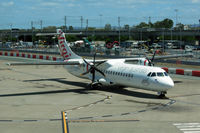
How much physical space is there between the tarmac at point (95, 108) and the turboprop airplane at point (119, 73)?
1122 millimetres

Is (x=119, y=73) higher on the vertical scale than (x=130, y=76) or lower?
higher

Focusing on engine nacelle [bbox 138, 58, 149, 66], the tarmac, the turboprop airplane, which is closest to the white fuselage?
the turboprop airplane

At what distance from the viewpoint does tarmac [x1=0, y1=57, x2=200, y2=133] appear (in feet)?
59.4

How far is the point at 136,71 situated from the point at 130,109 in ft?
19.7

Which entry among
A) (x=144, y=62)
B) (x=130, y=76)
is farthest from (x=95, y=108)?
(x=144, y=62)

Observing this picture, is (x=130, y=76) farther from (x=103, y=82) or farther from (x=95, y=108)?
A: (x=95, y=108)

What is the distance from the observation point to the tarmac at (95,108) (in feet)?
59.4

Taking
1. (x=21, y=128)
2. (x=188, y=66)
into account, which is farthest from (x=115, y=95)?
(x=188, y=66)

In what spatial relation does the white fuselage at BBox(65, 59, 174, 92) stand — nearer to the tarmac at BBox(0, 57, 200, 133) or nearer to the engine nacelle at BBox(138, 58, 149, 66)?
the tarmac at BBox(0, 57, 200, 133)

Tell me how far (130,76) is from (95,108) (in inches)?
250

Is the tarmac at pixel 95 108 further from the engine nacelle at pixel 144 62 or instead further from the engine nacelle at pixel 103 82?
the engine nacelle at pixel 144 62

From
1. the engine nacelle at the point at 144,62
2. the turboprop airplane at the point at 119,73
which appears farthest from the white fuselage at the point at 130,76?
the engine nacelle at the point at 144,62

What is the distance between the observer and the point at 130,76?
93.9 feet

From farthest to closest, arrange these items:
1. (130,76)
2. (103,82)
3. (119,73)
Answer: (103,82), (119,73), (130,76)
